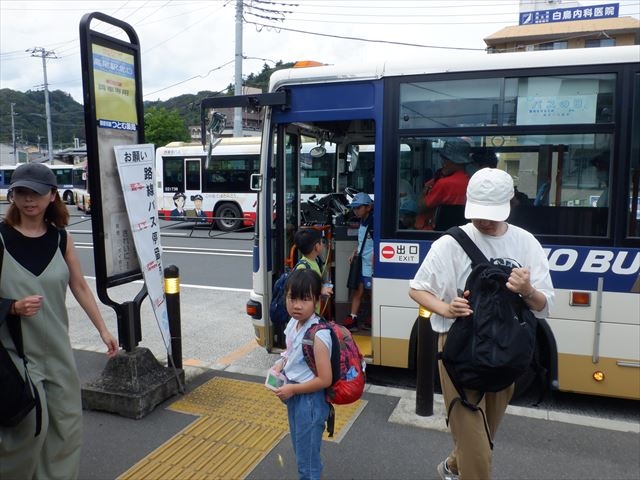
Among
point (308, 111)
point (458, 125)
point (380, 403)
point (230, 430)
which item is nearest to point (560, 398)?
point (380, 403)

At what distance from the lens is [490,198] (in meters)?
2.40

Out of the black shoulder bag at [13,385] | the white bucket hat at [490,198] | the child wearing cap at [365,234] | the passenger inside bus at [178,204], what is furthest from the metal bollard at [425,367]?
the passenger inside bus at [178,204]

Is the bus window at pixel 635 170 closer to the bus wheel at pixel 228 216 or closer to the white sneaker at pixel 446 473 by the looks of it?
the white sneaker at pixel 446 473

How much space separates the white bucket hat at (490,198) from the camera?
2.39m

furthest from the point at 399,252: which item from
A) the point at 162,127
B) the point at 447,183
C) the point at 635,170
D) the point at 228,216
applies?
the point at 162,127

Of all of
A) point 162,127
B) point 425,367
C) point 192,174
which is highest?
point 162,127

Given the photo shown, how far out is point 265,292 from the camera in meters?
5.06

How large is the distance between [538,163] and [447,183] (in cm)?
71

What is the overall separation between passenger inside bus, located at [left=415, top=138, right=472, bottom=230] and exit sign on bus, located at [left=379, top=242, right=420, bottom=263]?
7.3 inches

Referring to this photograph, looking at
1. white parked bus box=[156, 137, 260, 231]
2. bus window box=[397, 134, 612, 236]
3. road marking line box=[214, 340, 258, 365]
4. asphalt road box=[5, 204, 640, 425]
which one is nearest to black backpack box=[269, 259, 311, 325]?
bus window box=[397, 134, 612, 236]

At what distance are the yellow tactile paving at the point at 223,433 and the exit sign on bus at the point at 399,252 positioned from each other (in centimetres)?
121

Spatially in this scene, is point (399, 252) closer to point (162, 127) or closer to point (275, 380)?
point (275, 380)

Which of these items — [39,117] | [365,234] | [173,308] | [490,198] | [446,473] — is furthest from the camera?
[39,117]

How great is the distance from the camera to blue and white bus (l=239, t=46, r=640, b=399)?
391cm
